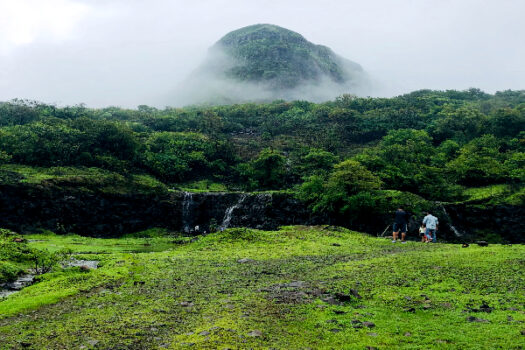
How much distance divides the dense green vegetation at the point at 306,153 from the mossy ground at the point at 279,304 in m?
17.8

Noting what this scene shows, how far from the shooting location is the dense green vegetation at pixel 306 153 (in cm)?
4084

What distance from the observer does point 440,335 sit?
8531 mm

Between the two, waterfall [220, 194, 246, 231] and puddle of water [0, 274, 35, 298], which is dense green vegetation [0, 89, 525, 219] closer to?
waterfall [220, 194, 246, 231]

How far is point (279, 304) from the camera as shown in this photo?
11203 millimetres

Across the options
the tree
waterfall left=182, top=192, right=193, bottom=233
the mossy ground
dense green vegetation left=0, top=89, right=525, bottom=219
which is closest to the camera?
the mossy ground

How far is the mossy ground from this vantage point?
8.70 meters

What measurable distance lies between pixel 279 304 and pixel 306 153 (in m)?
54.0

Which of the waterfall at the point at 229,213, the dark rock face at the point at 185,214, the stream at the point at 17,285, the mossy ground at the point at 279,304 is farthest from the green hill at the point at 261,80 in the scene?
the mossy ground at the point at 279,304

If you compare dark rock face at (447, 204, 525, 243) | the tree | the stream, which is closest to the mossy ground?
the stream

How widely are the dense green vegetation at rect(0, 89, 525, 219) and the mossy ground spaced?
700 inches

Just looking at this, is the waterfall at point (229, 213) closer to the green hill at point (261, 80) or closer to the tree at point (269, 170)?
the tree at point (269, 170)

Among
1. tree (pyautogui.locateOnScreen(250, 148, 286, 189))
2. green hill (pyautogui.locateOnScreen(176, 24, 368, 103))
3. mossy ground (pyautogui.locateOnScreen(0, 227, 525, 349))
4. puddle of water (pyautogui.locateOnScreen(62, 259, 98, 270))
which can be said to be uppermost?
green hill (pyautogui.locateOnScreen(176, 24, 368, 103))

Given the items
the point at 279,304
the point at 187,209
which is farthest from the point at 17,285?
the point at 187,209

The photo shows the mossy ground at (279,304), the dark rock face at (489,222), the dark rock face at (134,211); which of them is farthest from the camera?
the dark rock face at (134,211)
